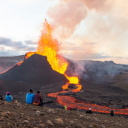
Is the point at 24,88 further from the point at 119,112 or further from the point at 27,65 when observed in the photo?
the point at 119,112

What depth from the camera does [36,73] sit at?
49031 millimetres

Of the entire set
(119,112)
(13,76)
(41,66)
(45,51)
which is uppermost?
(45,51)

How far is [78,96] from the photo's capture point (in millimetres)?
29906

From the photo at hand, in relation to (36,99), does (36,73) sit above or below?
above

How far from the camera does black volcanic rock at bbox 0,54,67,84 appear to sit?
46.8 metres

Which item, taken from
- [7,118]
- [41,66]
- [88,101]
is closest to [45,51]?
[41,66]

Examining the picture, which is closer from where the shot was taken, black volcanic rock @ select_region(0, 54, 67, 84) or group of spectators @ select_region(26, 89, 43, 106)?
group of spectators @ select_region(26, 89, 43, 106)

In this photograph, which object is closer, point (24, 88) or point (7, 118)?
point (7, 118)

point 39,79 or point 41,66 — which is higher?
point 41,66

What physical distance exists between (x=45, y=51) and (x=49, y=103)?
3412 cm

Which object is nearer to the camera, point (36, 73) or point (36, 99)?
point (36, 99)

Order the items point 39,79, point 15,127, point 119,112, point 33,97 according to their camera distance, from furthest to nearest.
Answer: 1. point 39,79
2. point 119,112
3. point 33,97
4. point 15,127

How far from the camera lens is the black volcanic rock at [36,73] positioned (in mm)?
46844

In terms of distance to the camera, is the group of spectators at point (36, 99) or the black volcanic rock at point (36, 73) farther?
the black volcanic rock at point (36, 73)
